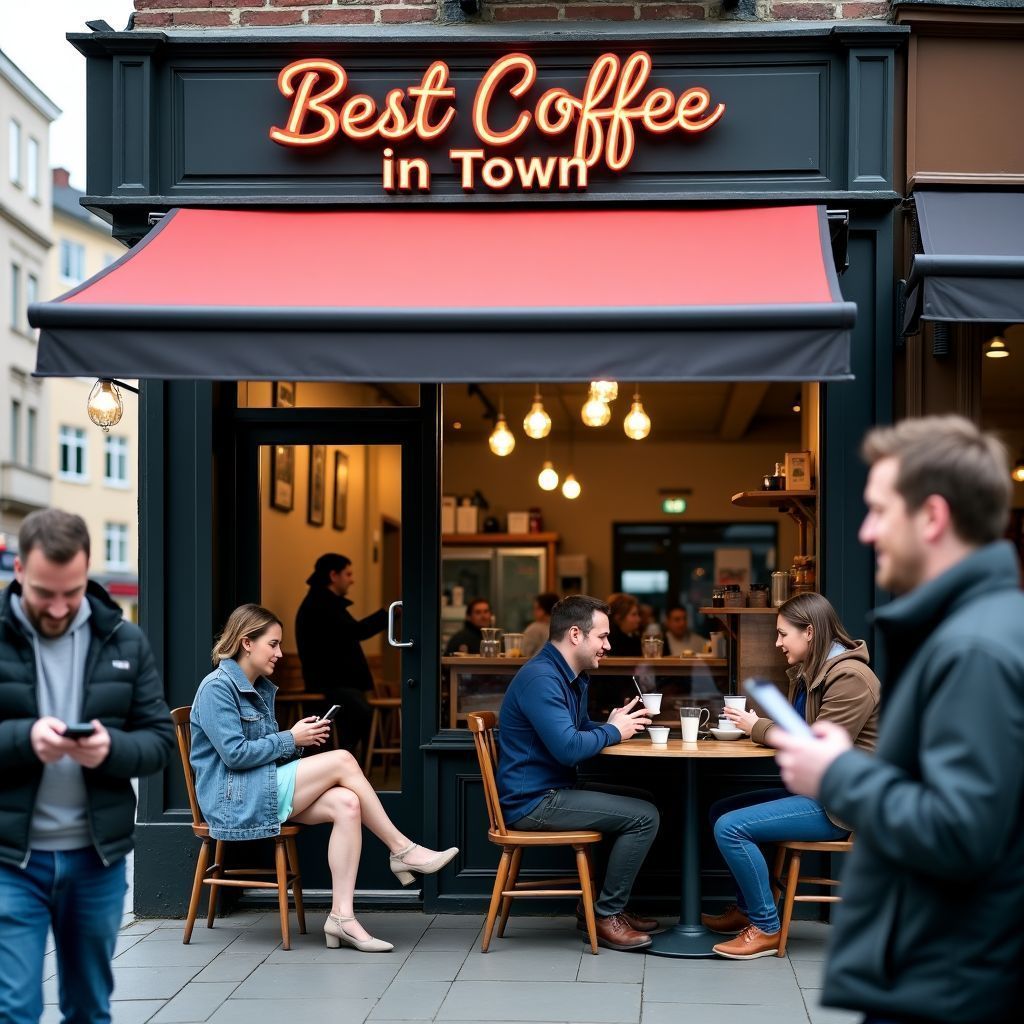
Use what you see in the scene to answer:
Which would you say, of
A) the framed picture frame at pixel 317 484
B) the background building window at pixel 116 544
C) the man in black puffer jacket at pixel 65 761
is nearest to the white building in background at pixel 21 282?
the background building window at pixel 116 544

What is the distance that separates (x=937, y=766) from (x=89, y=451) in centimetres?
4023

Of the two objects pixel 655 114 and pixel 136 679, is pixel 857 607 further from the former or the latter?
pixel 136 679

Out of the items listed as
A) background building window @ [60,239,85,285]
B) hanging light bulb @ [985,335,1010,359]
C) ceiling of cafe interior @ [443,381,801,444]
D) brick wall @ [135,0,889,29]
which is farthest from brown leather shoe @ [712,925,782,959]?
background building window @ [60,239,85,285]

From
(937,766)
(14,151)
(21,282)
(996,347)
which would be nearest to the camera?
(937,766)

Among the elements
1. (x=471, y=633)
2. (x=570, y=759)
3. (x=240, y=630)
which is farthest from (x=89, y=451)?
(x=570, y=759)

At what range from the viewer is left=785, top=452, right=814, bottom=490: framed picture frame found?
22.5 feet

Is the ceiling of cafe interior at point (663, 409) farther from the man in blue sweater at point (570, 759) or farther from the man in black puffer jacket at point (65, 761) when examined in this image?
the man in black puffer jacket at point (65, 761)

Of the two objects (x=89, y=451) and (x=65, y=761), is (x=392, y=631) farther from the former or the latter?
(x=89, y=451)

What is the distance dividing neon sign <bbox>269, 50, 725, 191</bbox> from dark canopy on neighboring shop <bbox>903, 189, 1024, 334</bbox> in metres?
1.10

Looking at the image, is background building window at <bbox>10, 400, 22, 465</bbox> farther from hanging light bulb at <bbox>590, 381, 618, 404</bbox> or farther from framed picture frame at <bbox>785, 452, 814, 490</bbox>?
framed picture frame at <bbox>785, 452, 814, 490</bbox>

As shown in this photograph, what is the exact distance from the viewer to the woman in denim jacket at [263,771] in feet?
18.9

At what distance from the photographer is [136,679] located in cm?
356

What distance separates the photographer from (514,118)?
652 cm

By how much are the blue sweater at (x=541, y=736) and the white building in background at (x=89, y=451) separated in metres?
33.8
